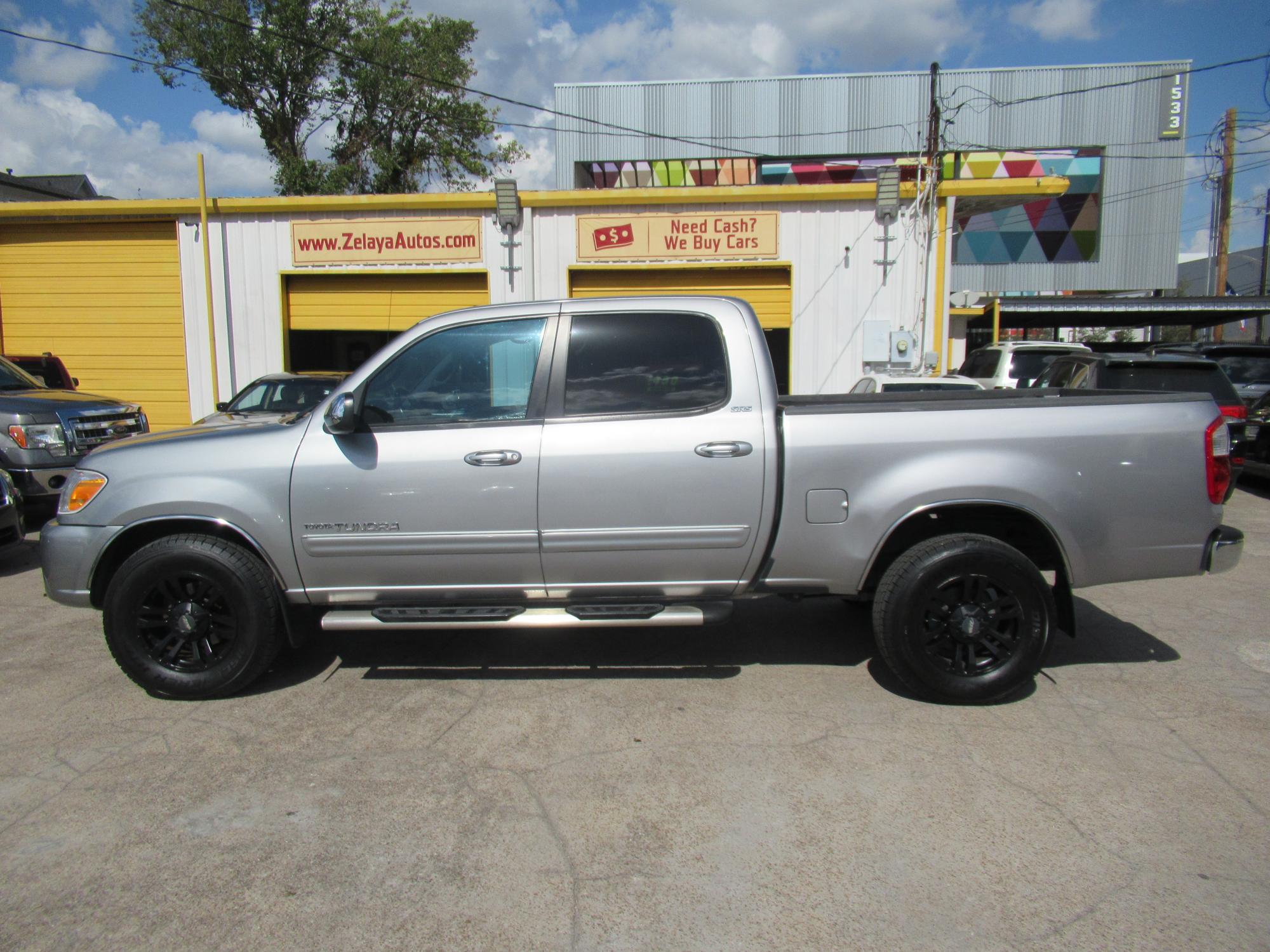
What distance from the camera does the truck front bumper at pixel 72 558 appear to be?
4.07 metres

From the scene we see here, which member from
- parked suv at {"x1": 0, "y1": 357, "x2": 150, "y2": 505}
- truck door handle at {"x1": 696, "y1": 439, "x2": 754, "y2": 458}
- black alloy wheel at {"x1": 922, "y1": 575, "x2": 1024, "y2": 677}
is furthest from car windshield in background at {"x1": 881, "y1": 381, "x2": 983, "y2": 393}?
parked suv at {"x1": 0, "y1": 357, "x2": 150, "y2": 505}

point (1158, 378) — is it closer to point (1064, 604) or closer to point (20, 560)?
point (1064, 604)

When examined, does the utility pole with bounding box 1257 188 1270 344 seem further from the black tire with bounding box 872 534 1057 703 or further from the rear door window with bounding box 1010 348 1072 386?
the black tire with bounding box 872 534 1057 703

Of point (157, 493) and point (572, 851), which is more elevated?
point (157, 493)

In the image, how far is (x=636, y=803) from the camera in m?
3.21

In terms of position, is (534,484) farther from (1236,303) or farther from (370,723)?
(1236,303)

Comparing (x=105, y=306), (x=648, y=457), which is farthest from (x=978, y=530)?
(x=105, y=306)

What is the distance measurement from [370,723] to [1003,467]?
124 inches

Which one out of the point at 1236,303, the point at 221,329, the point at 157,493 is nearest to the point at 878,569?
the point at 157,493

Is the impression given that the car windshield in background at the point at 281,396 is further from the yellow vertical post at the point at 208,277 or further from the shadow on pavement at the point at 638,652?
the shadow on pavement at the point at 638,652

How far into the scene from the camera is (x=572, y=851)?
2902 millimetres

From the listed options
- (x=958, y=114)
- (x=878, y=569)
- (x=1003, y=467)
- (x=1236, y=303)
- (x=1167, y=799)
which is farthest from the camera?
(x=958, y=114)

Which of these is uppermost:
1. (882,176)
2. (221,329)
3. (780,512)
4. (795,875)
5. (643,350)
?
(882,176)

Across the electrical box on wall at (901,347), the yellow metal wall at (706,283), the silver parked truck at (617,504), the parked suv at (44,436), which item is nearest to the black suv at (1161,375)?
the electrical box on wall at (901,347)
